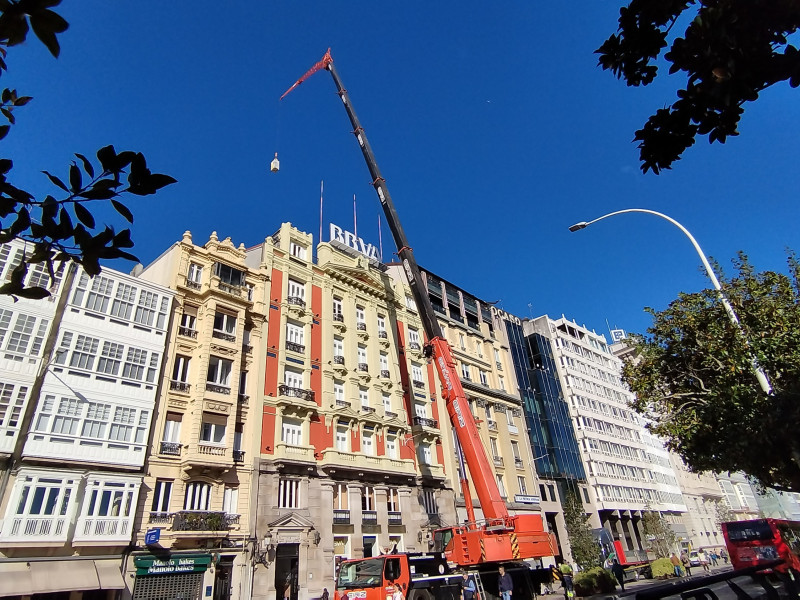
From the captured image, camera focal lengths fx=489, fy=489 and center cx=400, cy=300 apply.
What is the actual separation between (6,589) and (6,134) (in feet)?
78.4

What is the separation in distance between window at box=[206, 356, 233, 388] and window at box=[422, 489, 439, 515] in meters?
18.4

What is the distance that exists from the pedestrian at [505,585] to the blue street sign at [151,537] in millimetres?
16612

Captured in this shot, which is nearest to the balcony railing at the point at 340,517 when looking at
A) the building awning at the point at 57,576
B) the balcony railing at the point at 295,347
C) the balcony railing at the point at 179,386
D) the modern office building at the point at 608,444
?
the balcony railing at the point at 295,347

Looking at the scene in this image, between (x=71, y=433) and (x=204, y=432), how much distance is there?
273 inches

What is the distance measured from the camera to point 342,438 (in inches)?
1436

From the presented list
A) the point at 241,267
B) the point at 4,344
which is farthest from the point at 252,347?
the point at 4,344

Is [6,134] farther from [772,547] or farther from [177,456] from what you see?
[772,547]

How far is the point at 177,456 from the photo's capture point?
2719 cm

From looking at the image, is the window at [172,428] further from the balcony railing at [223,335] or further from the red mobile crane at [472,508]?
the red mobile crane at [472,508]

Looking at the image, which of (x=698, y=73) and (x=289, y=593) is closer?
(x=698, y=73)

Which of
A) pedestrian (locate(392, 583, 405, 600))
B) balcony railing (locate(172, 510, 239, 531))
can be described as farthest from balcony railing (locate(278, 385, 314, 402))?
pedestrian (locate(392, 583, 405, 600))

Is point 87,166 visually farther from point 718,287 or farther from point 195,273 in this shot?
point 195,273

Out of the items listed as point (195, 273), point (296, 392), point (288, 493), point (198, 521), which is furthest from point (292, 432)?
point (195, 273)

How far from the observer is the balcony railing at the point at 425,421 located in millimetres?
42062
